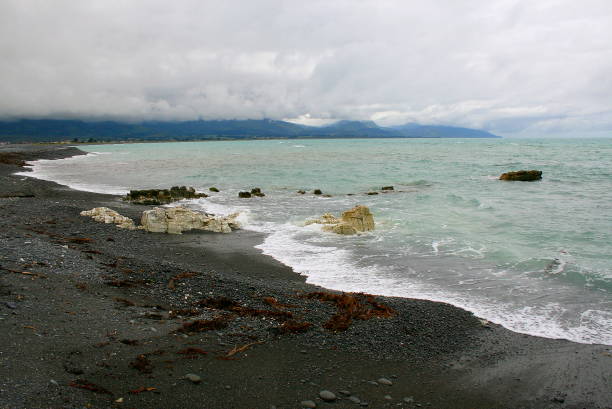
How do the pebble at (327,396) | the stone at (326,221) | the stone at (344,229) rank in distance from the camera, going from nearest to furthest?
the pebble at (327,396) → the stone at (344,229) → the stone at (326,221)

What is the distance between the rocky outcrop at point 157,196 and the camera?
2751 cm

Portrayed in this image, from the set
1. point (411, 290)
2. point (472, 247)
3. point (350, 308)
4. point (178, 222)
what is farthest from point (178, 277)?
point (472, 247)

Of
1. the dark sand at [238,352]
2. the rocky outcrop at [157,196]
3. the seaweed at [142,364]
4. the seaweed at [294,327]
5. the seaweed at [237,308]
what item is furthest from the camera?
the rocky outcrop at [157,196]

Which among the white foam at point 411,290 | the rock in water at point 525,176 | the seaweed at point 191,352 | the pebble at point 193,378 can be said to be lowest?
the white foam at point 411,290

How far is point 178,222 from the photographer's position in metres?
19.2

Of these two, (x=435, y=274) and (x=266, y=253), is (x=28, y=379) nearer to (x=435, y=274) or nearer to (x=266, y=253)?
(x=266, y=253)

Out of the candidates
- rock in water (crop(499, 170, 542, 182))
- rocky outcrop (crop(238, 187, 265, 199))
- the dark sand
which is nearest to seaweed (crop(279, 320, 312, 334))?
the dark sand

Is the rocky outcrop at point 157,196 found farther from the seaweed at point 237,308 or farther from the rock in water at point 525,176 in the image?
the rock in water at point 525,176

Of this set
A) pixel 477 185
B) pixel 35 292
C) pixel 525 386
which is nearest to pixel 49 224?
pixel 35 292

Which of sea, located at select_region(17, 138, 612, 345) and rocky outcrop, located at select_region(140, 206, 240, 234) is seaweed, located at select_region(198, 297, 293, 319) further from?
rocky outcrop, located at select_region(140, 206, 240, 234)

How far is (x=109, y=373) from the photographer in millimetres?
6398

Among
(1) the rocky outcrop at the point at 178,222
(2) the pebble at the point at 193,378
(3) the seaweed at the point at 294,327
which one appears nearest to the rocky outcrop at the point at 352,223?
(1) the rocky outcrop at the point at 178,222

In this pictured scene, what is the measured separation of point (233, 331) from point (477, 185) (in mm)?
36009

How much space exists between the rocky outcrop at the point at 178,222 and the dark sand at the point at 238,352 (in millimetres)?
6890
